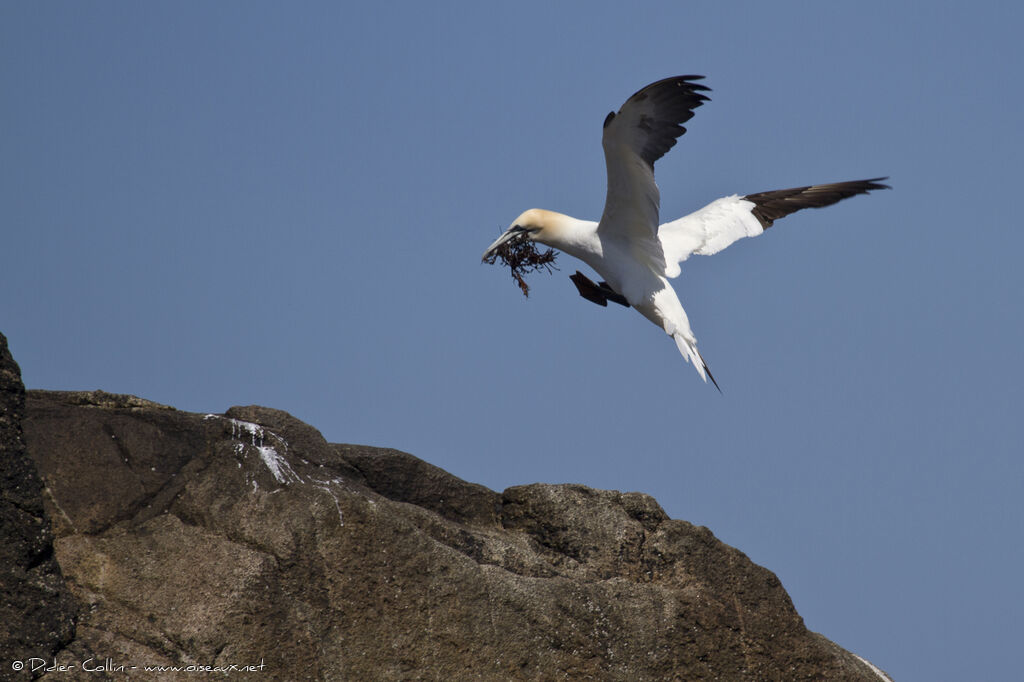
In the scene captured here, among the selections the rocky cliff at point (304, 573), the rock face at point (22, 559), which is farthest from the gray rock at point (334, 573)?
the rock face at point (22, 559)

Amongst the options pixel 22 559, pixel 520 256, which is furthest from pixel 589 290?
pixel 22 559

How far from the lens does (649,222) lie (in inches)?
404

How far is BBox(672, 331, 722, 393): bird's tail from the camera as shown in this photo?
10117 millimetres

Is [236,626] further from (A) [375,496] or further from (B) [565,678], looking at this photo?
(B) [565,678]

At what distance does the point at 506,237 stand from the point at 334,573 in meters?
4.98

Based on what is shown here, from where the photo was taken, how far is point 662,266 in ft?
35.7

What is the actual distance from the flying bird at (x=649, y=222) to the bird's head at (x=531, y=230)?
0.4 inches

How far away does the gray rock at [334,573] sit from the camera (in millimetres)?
6559

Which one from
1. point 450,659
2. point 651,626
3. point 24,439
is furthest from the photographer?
point 651,626

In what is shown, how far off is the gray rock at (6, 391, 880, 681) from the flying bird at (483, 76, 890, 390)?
8.82ft

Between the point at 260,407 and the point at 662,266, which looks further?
the point at 662,266

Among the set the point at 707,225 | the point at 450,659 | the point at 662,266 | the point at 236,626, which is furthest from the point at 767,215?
the point at 236,626

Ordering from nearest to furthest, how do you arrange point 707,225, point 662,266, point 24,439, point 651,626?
point 24,439 < point 651,626 < point 662,266 < point 707,225

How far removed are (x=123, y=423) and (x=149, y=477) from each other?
1.39 ft
